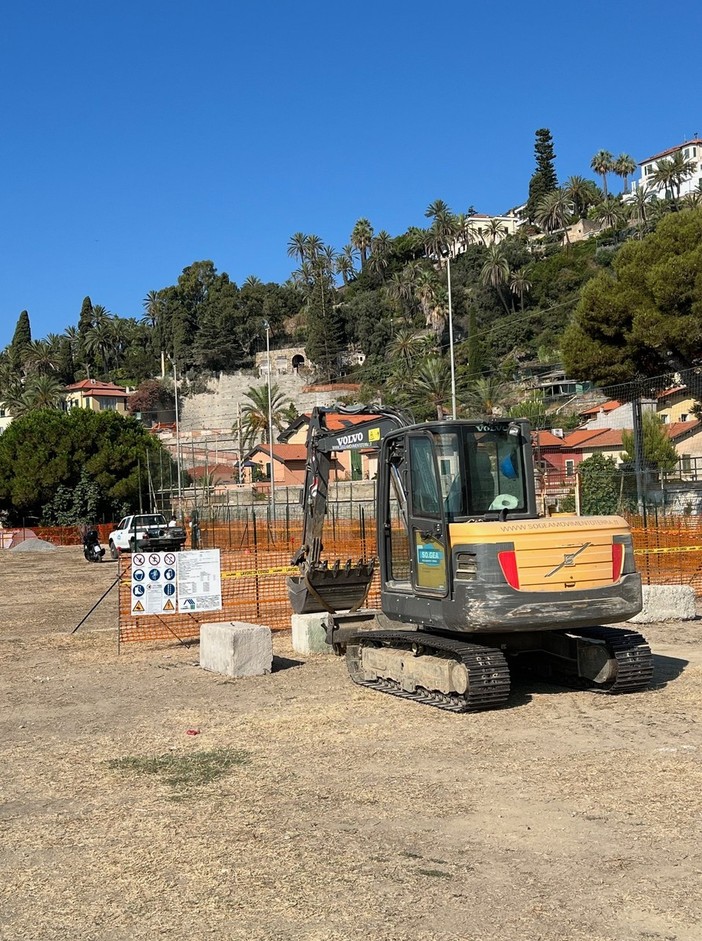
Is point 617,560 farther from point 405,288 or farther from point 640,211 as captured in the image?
point 640,211

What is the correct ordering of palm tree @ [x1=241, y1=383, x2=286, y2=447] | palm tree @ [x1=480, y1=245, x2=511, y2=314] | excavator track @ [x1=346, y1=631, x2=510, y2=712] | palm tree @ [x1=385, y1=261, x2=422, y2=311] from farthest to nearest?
palm tree @ [x1=385, y1=261, x2=422, y2=311] → palm tree @ [x1=480, y1=245, x2=511, y2=314] → palm tree @ [x1=241, y1=383, x2=286, y2=447] → excavator track @ [x1=346, y1=631, x2=510, y2=712]

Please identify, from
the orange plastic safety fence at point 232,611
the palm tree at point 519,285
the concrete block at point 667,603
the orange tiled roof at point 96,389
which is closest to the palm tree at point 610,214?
the palm tree at point 519,285

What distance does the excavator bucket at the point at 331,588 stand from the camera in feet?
47.1

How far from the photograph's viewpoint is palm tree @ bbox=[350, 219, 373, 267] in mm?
158625

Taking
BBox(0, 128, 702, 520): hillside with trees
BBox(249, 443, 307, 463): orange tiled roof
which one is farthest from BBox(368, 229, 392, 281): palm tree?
BBox(249, 443, 307, 463): orange tiled roof

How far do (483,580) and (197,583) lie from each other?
6.63 meters

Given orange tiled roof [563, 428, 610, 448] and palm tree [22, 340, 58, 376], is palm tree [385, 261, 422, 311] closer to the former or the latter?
palm tree [22, 340, 58, 376]

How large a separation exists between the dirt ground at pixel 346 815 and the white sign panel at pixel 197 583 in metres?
2.83

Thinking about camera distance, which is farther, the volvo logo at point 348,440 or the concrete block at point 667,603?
the concrete block at point 667,603

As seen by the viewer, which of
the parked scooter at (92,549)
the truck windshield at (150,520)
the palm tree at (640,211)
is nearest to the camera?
the parked scooter at (92,549)

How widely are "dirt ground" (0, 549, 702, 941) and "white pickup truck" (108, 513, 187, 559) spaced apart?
2472 cm

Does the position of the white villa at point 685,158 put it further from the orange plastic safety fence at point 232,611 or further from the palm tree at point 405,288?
the orange plastic safety fence at point 232,611

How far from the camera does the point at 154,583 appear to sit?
15141 mm

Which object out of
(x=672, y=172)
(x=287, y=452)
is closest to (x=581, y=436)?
(x=287, y=452)
